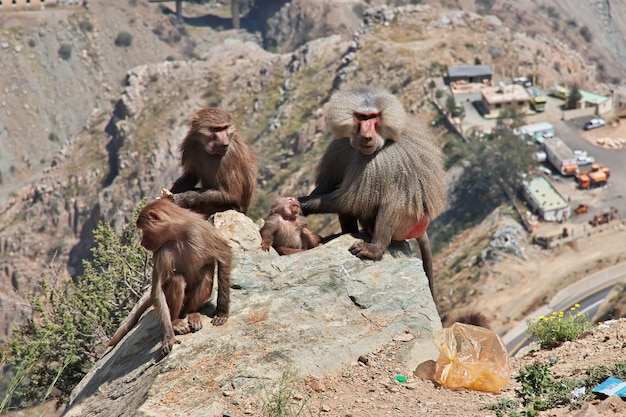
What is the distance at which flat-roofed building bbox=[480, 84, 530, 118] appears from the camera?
7319cm

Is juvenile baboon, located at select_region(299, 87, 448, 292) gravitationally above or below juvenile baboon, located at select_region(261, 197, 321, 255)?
above

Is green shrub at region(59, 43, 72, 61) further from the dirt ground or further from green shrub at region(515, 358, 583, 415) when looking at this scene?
green shrub at region(515, 358, 583, 415)

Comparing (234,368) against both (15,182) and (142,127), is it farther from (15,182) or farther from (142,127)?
(15,182)

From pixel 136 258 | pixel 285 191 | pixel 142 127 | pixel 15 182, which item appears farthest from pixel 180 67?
pixel 136 258

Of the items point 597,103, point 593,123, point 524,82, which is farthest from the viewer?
point 524,82

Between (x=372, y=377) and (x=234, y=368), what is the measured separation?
1584 mm

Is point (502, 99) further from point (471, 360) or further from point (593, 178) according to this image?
point (471, 360)

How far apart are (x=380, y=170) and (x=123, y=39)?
135039 millimetres

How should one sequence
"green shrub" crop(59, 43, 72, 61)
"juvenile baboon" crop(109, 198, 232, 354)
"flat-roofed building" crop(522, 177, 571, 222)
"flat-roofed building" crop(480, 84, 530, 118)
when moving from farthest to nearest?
"green shrub" crop(59, 43, 72, 61) → "flat-roofed building" crop(480, 84, 530, 118) → "flat-roofed building" crop(522, 177, 571, 222) → "juvenile baboon" crop(109, 198, 232, 354)

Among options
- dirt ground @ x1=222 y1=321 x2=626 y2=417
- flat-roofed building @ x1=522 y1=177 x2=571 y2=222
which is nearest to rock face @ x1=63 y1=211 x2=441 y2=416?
dirt ground @ x1=222 y1=321 x2=626 y2=417

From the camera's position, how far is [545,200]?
193ft

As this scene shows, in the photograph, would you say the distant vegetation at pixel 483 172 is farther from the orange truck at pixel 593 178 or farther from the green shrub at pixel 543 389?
the green shrub at pixel 543 389

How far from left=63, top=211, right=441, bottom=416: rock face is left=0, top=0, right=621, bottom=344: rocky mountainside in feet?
173

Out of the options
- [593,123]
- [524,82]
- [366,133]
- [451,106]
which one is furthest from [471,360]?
[524,82]
